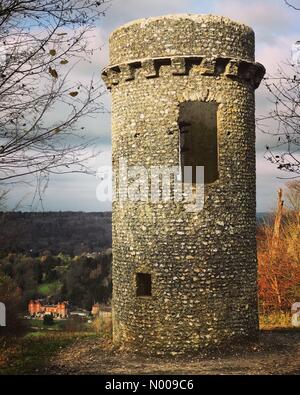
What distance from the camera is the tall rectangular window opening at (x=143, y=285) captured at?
11500 mm

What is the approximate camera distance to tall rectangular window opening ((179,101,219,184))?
11273 mm

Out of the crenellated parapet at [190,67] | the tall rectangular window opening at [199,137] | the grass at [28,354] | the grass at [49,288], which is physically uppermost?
the crenellated parapet at [190,67]

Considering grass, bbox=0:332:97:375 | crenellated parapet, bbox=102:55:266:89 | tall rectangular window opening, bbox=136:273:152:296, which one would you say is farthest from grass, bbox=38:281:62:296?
crenellated parapet, bbox=102:55:266:89

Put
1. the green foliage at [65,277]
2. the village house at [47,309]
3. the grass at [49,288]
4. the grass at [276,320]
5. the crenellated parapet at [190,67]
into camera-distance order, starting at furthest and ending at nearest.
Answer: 1. the grass at [49,288]
2. the green foliage at [65,277]
3. the village house at [47,309]
4. the grass at [276,320]
5. the crenellated parapet at [190,67]

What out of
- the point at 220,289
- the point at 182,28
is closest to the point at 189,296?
the point at 220,289

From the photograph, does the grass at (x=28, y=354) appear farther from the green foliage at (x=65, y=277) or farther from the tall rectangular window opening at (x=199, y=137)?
the green foliage at (x=65, y=277)

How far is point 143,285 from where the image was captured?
456 inches

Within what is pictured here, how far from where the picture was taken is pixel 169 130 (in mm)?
11172

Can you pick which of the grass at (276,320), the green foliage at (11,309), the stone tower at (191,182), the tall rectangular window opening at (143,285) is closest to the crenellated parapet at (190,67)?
the stone tower at (191,182)

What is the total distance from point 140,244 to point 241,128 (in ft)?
12.1

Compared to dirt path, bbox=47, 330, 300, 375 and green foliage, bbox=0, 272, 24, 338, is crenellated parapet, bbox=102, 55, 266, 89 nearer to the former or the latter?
dirt path, bbox=47, 330, 300, 375

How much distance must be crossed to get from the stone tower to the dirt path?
0.41 m

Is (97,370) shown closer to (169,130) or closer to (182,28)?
(169,130)

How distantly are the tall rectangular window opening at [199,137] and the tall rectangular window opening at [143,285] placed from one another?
2540mm
